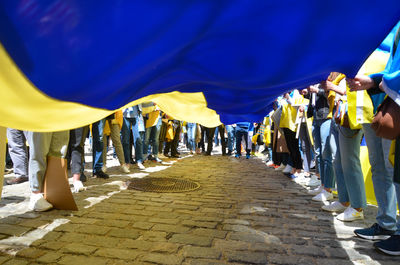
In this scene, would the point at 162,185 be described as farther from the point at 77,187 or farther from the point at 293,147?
the point at 293,147

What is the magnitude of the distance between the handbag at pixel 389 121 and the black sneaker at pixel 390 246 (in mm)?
1004

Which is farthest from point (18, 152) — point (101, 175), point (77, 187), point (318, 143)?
point (318, 143)

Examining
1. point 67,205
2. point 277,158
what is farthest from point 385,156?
point 277,158

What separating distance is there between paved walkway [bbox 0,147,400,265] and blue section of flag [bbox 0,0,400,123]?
3.83 feet

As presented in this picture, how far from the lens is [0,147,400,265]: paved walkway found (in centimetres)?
235

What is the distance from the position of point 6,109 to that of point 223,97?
7.17 ft

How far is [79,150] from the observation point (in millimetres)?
4969

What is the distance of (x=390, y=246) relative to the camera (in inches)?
96.9

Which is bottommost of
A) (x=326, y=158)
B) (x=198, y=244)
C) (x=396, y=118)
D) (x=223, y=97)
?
(x=198, y=244)

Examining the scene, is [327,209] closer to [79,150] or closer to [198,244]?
[198,244]

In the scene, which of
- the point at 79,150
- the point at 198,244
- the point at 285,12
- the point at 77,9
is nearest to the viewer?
the point at 77,9

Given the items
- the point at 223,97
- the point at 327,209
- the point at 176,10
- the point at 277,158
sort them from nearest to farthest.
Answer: the point at 176,10 < the point at 223,97 < the point at 327,209 < the point at 277,158

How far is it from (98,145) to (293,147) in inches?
155

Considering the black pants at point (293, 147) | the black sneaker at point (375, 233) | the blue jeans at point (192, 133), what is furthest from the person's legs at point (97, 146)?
the blue jeans at point (192, 133)
